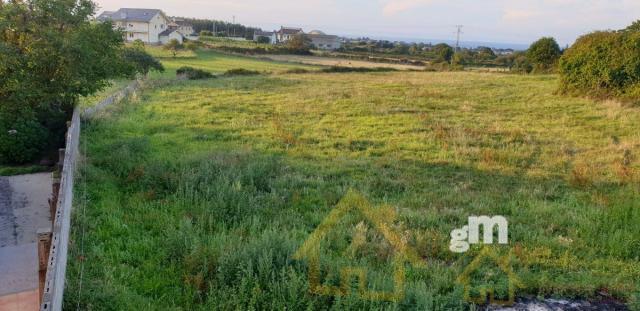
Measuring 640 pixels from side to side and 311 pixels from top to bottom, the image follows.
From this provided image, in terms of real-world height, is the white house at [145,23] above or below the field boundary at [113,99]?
above

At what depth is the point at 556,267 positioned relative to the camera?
525 cm

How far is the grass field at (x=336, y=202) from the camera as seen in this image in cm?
475

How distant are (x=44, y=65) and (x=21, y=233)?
3.80m

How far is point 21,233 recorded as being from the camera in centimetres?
748

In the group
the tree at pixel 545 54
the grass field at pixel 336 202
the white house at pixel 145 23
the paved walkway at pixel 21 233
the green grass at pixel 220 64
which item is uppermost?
the white house at pixel 145 23

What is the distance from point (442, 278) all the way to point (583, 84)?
61.5 ft

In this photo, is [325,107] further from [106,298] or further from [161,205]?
[106,298]

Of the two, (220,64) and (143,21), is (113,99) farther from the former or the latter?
(143,21)

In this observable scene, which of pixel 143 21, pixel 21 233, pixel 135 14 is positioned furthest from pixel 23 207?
pixel 135 14

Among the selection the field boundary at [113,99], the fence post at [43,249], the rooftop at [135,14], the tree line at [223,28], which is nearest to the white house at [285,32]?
the tree line at [223,28]

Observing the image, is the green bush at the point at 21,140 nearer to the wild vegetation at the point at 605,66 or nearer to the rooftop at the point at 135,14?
the wild vegetation at the point at 605,66

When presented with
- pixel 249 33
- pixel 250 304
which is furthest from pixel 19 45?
pixel 249 33

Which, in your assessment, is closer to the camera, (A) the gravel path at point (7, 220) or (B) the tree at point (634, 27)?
(A) the gravel path at point (7, 220)

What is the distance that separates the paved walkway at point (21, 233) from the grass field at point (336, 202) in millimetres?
922
